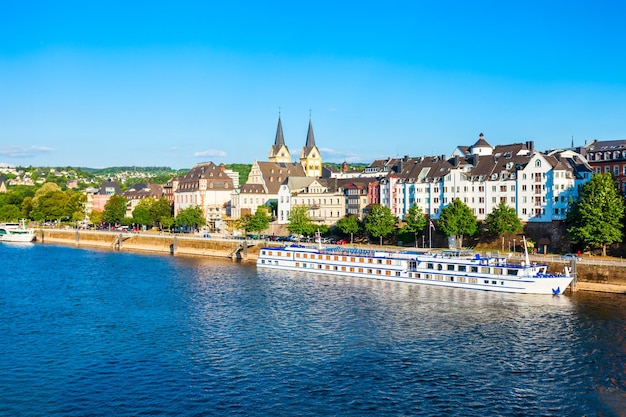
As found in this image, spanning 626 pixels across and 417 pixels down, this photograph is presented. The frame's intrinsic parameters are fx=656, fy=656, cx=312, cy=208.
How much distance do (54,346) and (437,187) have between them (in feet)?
256

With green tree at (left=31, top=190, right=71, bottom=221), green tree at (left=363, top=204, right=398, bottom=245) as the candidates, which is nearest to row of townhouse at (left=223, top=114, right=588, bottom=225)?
green tree at (left=363, top=204, right=398, bottom=245)

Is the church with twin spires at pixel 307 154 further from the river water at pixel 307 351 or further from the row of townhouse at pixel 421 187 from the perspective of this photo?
the river water at pixel 307 351

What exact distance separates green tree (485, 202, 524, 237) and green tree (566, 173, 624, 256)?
9.56 meters

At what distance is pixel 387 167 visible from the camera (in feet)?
475

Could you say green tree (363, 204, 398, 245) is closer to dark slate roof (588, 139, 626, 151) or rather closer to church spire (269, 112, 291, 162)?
dark slate roof (588, 139, 626, 151)

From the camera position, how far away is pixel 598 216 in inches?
3241

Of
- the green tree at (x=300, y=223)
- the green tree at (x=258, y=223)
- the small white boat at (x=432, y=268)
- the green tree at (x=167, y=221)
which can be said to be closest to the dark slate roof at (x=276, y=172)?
the green tree at (x=167, y=221)

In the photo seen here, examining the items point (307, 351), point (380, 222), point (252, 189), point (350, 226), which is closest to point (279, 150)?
point (252, 189)

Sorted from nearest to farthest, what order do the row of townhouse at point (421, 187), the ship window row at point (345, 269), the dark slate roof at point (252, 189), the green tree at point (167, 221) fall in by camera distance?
the ship window row at point (345, 269)
the row of townhouse at point (421, 187)
the green tree at point (167, 221)
the dark slate roof at point (252, 189)

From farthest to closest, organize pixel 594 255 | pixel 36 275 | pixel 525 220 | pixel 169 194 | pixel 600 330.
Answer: pixel 169 194 < pixel 525 220 < pixel 36 275 < pixel 594 255 < pixel 600 330

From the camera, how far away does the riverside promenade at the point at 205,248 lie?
2854 inches

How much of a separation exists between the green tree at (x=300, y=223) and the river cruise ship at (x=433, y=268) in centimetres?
2336

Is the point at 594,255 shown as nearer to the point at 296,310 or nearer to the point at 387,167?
the point at 296,310

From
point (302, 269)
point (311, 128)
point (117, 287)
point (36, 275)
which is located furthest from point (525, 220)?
point (311, 128)
